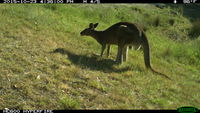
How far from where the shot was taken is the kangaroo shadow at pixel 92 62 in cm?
795

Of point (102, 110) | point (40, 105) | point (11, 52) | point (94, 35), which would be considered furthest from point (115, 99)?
point (94, 35)

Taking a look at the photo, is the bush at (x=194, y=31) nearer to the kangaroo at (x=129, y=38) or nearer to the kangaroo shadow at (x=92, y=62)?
the kangaroo at (x=129, y=38)

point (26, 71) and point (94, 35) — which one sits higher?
point (94, 35)

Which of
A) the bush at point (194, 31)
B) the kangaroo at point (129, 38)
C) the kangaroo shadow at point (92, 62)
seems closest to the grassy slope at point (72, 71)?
the kangaroo shadow at point (92, 62)

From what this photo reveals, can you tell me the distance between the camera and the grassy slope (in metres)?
6.11

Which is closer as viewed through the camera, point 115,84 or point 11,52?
point 115,84

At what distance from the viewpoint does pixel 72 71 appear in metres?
7.31

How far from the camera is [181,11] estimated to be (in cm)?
1878

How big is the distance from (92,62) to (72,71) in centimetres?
107

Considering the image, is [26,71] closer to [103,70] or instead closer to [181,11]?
[103,70]

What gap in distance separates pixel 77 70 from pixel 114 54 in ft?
7.51

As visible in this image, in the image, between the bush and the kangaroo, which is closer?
the kangaroo

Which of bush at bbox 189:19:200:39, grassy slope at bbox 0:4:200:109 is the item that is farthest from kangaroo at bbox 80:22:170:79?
bush at bbox 189:19:200:39

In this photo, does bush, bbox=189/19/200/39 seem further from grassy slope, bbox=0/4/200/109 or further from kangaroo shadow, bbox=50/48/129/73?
kangaroo shadow, bbox=50/48/129/73
